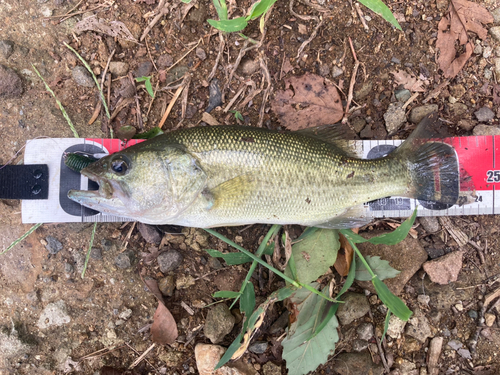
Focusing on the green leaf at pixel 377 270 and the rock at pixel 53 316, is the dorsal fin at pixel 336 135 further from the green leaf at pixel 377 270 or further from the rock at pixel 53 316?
the rock at pixel 53 316

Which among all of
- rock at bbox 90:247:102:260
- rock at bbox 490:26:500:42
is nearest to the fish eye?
rock at bbox 90:247:102:260

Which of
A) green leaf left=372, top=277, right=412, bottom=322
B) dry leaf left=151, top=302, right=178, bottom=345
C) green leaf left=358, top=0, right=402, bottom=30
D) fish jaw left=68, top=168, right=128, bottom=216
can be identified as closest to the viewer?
fish jaw left=68, top=168, right=128, bottom=216

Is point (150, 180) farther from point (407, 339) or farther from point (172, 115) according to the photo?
point (407, 339)

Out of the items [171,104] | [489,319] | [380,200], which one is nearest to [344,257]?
[380,200]

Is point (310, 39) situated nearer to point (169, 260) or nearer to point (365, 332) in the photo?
point (169, 260)

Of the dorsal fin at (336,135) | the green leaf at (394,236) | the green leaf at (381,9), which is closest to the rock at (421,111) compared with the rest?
the dorsal fin at (336,135)

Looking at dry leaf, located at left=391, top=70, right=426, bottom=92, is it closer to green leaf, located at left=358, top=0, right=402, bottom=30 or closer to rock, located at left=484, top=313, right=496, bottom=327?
green leaf, located at left=358, top=0, right=402, bottom=30

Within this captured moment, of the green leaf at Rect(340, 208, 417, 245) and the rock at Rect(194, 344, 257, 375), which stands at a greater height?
the green leaf at Rect(340, 208, 417, 245)
